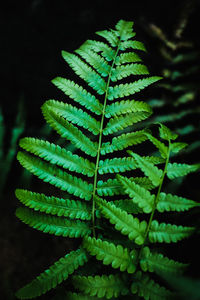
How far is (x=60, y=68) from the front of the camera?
255 centimetres

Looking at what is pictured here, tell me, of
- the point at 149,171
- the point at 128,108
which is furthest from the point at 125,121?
the point at 149,171

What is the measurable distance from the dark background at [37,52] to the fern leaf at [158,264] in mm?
1443

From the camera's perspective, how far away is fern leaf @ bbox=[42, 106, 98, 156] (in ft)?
3.56

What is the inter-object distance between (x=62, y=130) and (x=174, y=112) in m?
1.32

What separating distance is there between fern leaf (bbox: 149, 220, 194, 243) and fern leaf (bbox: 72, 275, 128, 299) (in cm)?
22

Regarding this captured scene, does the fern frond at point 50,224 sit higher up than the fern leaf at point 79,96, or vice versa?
the fern leaf at point 79,96

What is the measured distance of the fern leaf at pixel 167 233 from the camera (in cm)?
91

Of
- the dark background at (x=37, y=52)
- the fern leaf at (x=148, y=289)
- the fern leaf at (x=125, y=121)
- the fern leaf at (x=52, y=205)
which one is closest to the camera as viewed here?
the fern leaf at (x=148, y=289)

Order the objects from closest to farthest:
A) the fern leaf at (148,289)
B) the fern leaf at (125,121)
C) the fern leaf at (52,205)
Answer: the fern leaf at (148,289) < the fern leaf at (52,205) < the fern leaf at (125,121)

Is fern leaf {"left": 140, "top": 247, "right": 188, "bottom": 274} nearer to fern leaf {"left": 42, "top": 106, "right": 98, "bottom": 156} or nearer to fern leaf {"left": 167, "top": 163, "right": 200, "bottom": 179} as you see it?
fern leaf {"left": 167, "top": 163, "right": 200, "bottom": 179}

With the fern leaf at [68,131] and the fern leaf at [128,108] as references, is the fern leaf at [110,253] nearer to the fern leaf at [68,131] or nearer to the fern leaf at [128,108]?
the fern leaf at [68,131]

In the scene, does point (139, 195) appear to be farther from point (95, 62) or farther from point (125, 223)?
point (95, 62)

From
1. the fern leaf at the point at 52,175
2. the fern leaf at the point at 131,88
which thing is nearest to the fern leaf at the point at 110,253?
the fern leaf at the point at 52,175

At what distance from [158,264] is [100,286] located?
231 mm
